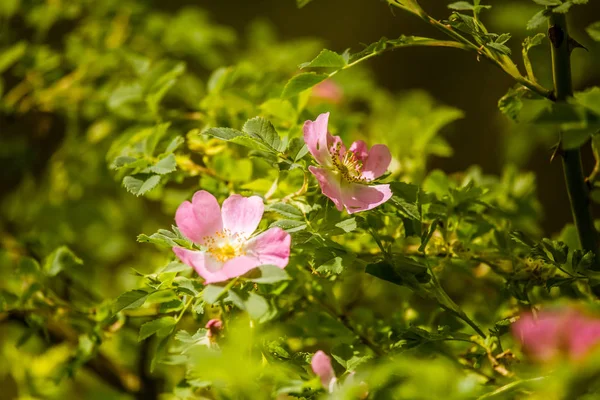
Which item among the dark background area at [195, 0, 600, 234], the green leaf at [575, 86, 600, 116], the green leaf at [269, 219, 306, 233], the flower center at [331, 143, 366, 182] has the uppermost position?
the green leaf at [575, 86, 600, 116]

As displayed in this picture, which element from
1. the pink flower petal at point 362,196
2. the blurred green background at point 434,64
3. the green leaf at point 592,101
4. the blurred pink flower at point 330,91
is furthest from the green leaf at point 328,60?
the blurred green background at point 434,64

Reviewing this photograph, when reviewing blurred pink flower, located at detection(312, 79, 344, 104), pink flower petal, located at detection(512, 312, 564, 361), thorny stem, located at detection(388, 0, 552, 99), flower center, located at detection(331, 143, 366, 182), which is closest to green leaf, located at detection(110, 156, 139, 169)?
flower center, located at detection(331, 143, 366, 182)

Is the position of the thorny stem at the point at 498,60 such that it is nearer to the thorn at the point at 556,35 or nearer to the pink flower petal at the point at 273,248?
the thorn at the point at 556,35

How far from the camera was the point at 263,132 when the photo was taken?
22.3 inches

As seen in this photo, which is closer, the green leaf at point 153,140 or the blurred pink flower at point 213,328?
the blurred pink flower at point 213,328

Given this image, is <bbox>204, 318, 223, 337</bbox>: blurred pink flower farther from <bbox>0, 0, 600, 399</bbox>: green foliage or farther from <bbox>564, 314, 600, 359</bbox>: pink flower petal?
<bbox>564, 314, 600, 359</bbox>: pink flower petal

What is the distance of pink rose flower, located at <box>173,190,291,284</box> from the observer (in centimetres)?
50

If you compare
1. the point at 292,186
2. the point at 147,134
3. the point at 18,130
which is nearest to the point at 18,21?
the point at 18,130

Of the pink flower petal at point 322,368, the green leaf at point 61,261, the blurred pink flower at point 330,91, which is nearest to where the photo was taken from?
the pink flower petal at point 322,368

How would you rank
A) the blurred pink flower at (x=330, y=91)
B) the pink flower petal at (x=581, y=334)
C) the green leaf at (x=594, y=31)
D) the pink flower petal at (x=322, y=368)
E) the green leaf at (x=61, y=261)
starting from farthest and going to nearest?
the blurred pink flower at (x=330, y=91), the green leaf at (x=61, y=261), the green leaf at (x=594, y=31), the pink flower petal at (x=322, y=368), the pink flower petal at (x=581, y=334)

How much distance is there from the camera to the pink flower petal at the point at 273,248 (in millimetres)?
500

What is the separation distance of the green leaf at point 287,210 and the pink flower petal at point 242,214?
10 millimetres

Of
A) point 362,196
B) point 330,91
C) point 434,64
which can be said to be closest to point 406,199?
point 362,196

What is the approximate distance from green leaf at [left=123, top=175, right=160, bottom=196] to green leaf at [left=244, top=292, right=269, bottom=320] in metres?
0.19
